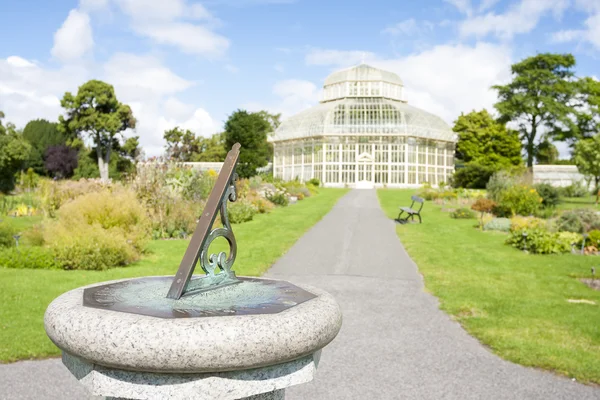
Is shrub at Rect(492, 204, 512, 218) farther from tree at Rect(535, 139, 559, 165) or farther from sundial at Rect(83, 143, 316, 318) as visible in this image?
tree at Rect(535, 139, 559, 165)

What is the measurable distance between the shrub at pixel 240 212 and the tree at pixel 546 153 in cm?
3434

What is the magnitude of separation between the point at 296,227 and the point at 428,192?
18.2 meters

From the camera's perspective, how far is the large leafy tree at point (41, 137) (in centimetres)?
4873

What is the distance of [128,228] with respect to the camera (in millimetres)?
11758

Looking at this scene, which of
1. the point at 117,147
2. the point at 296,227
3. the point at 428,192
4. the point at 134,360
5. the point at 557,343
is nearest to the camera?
the point at 134,360

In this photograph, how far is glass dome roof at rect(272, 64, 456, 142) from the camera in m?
50.3

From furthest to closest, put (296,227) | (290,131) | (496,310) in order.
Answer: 1. (290,131)
2. (296,227)
3. (496,310)

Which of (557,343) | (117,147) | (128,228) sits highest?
(117,147)

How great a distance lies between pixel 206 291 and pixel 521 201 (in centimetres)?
1915

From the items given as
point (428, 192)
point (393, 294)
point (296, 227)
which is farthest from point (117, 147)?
point (393, 294)

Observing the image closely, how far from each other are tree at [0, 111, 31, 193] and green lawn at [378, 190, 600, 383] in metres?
28.3

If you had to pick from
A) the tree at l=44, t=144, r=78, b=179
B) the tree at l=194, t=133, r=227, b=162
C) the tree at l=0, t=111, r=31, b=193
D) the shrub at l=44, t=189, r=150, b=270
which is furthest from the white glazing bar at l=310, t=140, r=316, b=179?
the shrub at l=44, t=189, r=150, b=270

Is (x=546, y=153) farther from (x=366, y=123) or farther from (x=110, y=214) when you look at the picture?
(x=110, y=214)

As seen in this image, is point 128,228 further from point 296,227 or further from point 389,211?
point 389,211
